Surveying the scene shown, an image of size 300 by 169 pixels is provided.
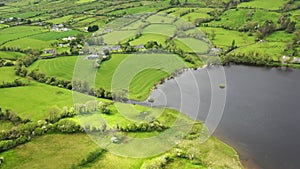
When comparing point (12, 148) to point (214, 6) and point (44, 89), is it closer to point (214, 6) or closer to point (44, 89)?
point (44, 89)

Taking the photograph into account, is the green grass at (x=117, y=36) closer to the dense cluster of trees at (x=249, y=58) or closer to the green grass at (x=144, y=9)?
the green grass at (x=144, y=9)

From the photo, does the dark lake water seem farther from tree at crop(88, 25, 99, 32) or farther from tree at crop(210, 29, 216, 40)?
tree at crop(88, 25, 99, 32)

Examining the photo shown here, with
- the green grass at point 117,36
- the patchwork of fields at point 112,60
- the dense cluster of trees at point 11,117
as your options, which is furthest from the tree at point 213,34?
the dense cluster of trees at point 11,117

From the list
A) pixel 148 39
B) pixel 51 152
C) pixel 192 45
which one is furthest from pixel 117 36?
pixel 51 152

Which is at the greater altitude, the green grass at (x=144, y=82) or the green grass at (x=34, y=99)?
the green grass at (x=34, y=99)

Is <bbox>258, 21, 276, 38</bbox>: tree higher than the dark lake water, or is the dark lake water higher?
<bbox>258, 21, 276, 38</bbox>: tree

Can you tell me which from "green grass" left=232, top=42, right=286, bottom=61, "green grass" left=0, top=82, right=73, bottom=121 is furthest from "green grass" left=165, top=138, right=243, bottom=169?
"green grass" left=232, top=42, right=286, bottom=61
